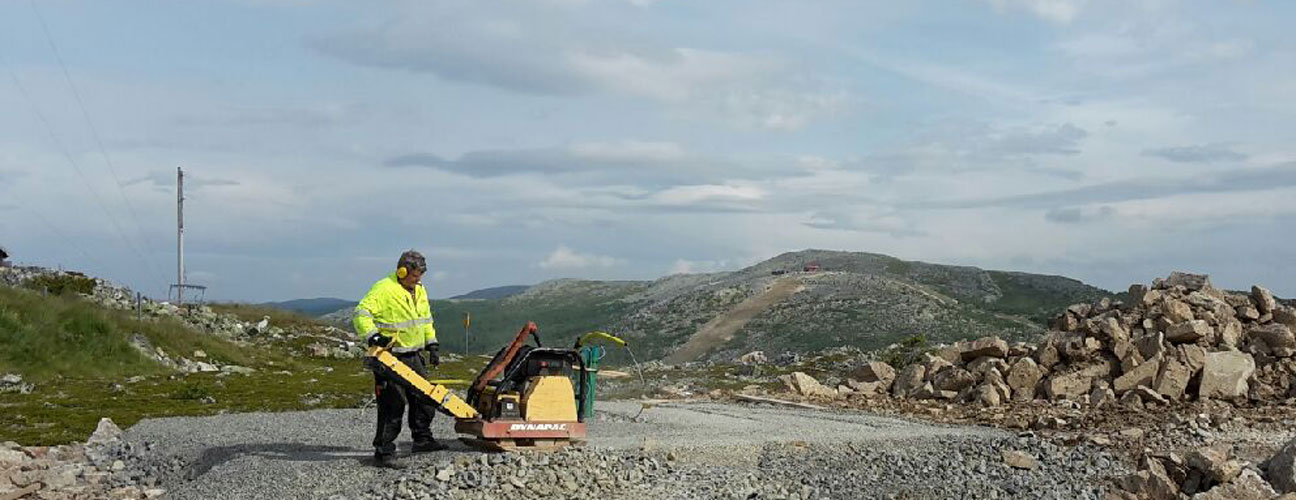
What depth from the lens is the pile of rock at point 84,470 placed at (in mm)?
15688

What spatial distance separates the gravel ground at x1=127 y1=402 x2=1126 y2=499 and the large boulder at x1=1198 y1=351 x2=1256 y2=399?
5646mm

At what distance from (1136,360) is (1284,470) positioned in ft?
34.5

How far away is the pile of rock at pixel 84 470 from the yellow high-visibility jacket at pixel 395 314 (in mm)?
4144

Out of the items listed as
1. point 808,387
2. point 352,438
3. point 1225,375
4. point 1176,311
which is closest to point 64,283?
point 808,387

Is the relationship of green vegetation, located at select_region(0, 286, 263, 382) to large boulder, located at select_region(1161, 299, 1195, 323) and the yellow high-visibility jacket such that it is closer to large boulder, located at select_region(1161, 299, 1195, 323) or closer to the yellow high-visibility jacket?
the yellow high-visibility jacket

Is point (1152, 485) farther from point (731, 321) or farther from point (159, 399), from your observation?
point (731, 321)

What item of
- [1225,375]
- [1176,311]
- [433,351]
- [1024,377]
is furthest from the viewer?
[1176,311]

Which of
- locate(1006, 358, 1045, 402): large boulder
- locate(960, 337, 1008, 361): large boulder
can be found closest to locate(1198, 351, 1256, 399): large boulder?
locate(1006, 358, 1045, 402): large boulder

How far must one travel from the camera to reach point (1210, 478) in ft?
45.9

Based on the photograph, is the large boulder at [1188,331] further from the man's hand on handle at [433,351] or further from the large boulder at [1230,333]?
the man's hand on handle at [433,351]

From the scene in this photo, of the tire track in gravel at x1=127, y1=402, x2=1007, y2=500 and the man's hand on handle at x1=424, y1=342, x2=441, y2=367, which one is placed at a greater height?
the man's hand on handle at x1=424, y1=342, x2=441, y2=367

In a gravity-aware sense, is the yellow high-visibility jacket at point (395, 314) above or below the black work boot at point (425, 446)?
above

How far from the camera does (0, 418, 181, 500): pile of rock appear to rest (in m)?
15.7

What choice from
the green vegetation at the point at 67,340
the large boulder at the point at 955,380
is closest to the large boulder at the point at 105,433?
the green vegetation at the point at 67,340
